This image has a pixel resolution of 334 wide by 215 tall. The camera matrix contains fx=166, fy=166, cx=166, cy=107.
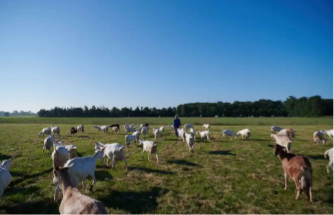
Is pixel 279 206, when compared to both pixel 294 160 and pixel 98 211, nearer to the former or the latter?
pixel 294 160

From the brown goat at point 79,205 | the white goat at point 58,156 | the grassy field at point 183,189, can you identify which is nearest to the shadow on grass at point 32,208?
the grassy field at point 183,189

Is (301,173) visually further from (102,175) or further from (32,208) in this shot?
(32,208)

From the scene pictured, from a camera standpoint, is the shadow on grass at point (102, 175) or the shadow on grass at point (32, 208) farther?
the shadow on grass at point (102, 175)

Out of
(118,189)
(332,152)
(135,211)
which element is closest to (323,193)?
(332,152)

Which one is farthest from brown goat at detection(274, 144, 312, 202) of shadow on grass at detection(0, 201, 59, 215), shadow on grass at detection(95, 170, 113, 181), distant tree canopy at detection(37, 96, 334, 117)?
distant tree canopy at detection(37, 96, 334, 117)

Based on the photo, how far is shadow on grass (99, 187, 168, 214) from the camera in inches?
203

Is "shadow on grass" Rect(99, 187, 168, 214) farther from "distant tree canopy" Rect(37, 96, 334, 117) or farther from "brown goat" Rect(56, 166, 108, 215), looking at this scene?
"distant tree canopy" Rect(37, 96, 334, 117)

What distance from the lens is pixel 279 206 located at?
537cm

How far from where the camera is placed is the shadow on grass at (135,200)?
5.16 m

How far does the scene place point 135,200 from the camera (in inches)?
223

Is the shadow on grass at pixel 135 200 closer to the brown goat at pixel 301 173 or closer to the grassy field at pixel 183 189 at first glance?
the grassy field at pixel 183 189

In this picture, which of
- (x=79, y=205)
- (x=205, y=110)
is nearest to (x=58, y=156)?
(x=79, y=205)

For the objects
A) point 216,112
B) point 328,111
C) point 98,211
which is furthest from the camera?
point 216,112

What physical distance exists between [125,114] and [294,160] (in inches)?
4743
